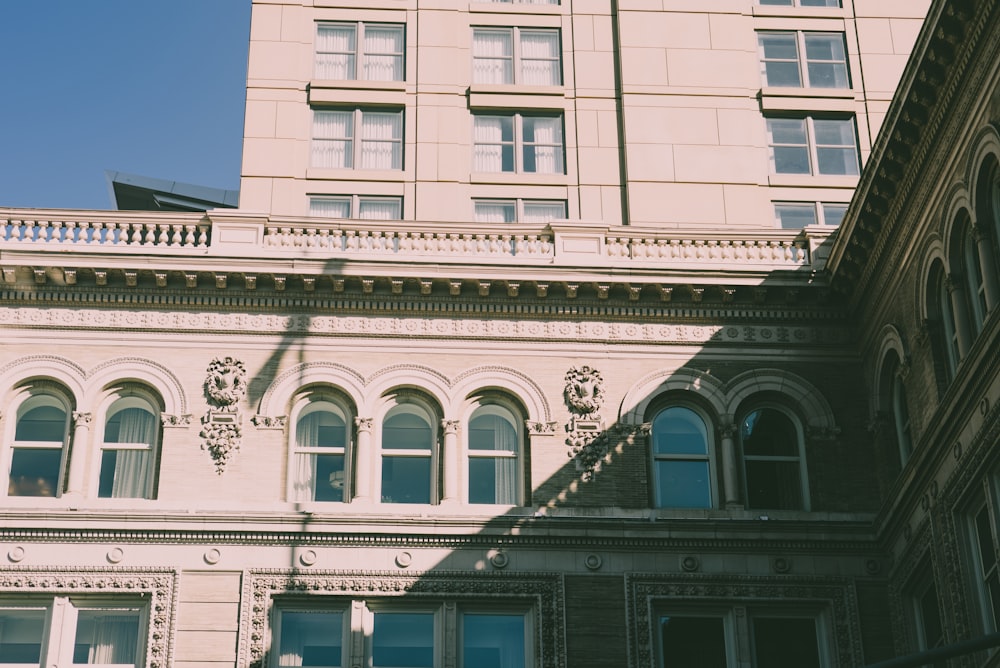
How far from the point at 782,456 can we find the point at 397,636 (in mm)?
8076

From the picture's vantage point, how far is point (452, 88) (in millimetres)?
39812

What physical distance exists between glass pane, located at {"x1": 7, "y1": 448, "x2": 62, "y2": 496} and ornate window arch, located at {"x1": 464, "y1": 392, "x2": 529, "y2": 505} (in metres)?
7.54

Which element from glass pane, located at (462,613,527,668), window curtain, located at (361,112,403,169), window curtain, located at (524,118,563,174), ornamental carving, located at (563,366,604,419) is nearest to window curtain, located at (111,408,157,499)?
glass pane, located at (462,613,527,668)

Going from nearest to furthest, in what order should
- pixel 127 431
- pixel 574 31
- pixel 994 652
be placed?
pixel 994 652 → pixel 127 431 → pixel 574 31

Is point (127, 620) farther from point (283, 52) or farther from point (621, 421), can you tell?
point (283, 52)

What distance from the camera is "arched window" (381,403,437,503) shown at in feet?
104

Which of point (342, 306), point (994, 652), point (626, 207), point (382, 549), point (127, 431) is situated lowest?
point (994, 652)

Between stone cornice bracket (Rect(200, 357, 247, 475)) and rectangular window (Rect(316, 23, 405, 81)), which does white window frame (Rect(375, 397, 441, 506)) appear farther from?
rectangular window (Rect(316, 23, 405, 81))

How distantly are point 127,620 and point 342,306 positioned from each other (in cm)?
725

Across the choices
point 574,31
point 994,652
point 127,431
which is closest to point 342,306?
point 127,431

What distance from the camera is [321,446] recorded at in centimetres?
3200

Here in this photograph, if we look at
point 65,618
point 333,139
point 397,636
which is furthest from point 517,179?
point 65,618

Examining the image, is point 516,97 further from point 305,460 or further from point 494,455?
point 305,460

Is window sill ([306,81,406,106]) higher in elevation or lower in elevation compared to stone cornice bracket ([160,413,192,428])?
higher
